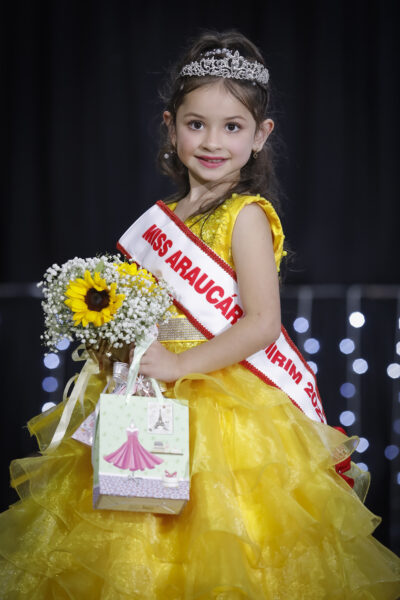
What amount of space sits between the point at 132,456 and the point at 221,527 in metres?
0.19

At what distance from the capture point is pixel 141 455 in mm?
1291

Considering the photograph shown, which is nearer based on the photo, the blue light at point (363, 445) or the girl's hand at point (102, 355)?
the girl's hand at point (102, 355)

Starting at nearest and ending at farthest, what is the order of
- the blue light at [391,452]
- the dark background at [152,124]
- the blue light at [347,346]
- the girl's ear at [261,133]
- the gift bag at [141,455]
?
the gift bag at [141,455] < the girl's ear at [261,133] < the blue light at [391,452] < the blue light at [347,346] < the dark background at [152,124]

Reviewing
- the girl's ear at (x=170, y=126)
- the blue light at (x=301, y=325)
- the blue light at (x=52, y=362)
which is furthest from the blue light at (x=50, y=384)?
the girl's ear at (x=170, y=126)

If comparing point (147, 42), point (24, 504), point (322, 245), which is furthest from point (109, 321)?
point (147, 42)

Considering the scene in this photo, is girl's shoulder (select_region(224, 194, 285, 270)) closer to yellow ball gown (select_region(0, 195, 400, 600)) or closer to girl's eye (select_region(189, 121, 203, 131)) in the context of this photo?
girl's eye (select_region(189, 121, 203, 131))

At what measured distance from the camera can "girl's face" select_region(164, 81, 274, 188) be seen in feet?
5.40

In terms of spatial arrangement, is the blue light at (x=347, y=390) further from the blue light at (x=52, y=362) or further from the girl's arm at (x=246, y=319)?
the girl's arm at (x=246, y=319)

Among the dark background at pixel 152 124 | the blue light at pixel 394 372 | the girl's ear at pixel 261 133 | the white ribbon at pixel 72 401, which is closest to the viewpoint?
the white ribbon at pixel 72 401

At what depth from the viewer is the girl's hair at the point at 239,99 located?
5.51ft

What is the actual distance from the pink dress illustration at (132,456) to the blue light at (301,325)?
2.23 meters

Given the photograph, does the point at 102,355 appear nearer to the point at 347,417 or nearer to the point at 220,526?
the point at 220,526

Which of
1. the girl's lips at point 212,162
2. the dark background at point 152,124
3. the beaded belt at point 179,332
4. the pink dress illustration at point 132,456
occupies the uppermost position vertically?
the dark background at point 152,124

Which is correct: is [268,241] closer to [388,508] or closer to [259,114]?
[259,114]
